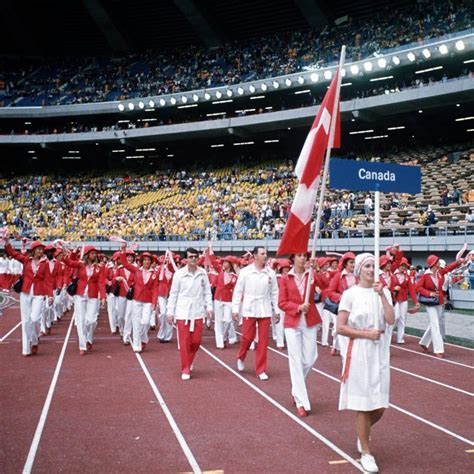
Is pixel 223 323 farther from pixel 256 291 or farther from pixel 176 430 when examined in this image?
pixel 176 430

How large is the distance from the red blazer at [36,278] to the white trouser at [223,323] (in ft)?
11.8

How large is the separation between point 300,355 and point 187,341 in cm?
265

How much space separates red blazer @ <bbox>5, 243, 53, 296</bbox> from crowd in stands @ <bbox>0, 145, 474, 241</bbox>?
56.8 ft

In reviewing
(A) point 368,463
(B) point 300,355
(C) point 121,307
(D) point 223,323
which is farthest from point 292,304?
(C) point 121,307

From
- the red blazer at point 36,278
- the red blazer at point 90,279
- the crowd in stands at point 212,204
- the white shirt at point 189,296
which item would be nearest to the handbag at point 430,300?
the white shirt at point 189,296

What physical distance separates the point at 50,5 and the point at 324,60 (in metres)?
26.0

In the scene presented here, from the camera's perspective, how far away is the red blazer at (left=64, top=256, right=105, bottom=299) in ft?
38.8

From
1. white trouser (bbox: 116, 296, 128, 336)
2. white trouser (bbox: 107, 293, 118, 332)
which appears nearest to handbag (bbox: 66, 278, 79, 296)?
white trouser (bbox: 116, 296, 128, 336)

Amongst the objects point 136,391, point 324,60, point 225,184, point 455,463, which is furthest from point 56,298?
point 324,60

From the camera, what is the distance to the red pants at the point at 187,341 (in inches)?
365

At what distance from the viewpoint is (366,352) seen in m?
5.22

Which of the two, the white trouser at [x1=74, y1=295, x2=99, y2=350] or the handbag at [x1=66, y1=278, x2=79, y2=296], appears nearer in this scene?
the handbag at [x1=66, y1=278, x2=79, y2=296]

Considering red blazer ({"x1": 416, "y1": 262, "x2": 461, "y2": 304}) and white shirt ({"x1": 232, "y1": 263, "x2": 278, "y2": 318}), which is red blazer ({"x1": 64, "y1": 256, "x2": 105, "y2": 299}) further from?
red blazer ({"x1": 416, "y1": 262, "x2": 461, "y2": 304})

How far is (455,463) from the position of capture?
5305mm
